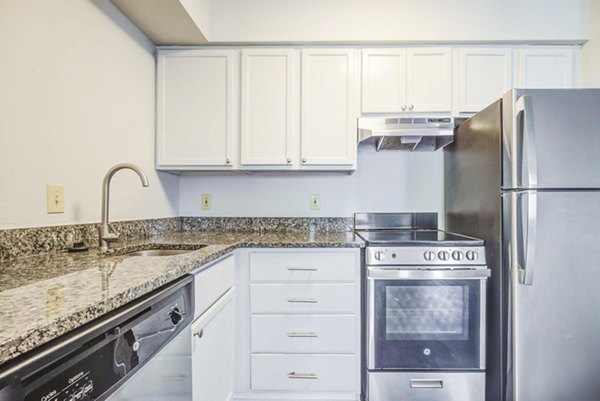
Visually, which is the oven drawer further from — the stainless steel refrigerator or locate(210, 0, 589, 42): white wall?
locate(210, 0, 589, 42): white wall

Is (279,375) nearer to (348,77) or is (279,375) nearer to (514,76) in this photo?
(348,77)

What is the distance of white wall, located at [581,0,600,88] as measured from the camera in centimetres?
213

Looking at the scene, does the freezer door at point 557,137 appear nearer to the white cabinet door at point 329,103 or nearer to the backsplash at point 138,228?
the white cabinet door at point 329,103

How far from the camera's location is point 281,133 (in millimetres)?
2195

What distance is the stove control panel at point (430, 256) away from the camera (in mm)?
1757

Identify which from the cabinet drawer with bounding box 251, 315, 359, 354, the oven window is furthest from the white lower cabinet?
the oven window

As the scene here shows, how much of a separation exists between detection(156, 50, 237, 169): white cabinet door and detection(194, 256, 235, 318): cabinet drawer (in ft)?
2.56

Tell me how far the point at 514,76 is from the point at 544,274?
4.26 feet

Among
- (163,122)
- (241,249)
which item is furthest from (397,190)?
(163,122)

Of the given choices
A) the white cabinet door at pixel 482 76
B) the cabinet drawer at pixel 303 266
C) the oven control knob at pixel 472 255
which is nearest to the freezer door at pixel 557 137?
the oven control knob at pixel 472 255

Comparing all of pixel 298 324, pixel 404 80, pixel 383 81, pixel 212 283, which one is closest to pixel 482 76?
pixel 404 80

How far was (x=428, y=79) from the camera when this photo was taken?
2.18 m

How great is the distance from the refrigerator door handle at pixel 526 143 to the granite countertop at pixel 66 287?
4.51 ft

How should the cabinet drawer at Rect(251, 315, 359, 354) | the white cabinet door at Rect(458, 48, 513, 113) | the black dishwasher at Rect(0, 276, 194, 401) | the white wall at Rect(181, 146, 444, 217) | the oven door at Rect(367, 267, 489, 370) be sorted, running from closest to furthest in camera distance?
the black dishwasher at Rect(0, 276, 194, 401), the oven door at Rect(367, 267, 489, 370), the cabinet drawer at Rect(251, 315, 359, 354), the white cabinet door at Rect(458, 48, 513, 113), the white wall at Rect(181, 146, 444, 217)
